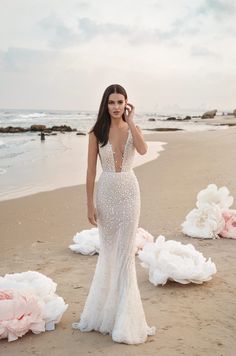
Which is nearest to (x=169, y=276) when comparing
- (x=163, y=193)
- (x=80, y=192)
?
(x=163, y=193)

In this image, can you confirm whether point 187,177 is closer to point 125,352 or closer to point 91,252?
point 91,252

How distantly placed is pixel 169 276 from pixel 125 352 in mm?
1714

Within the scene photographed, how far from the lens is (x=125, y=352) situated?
4008 millimetres

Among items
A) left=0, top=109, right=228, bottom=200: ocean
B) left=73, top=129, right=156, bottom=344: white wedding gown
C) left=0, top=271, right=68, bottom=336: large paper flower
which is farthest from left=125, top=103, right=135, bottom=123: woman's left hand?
left=0, top=109, right=228, bottom=200: ocean

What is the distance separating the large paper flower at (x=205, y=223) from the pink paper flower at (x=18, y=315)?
4018 mm

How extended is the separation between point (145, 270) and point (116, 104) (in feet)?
9.43

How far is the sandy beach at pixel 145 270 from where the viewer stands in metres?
4.18

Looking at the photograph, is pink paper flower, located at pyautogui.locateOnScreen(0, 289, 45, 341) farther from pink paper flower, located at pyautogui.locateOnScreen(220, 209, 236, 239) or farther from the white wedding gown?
pink paper flower, located at pyautogui.locateOnScreen(220, 209, 236, 239)

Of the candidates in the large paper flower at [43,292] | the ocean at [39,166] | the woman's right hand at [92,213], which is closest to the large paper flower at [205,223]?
the large paper flower at [43,292]

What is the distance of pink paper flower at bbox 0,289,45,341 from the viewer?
4344 millimetres

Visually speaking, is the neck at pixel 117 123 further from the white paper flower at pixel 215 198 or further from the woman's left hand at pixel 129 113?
the white paper flower at pixel 215 198

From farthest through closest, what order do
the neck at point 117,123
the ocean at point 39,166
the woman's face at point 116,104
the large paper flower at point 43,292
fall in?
1. the ocean at point 39,166
2. the large paper flower at point 43,292
3. the neck at point 117,123
4. the woman's face at point 116,104

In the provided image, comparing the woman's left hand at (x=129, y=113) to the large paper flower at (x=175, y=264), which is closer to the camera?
the woman's left hand at (x=129, y=113)

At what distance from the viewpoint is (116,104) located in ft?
14.1
